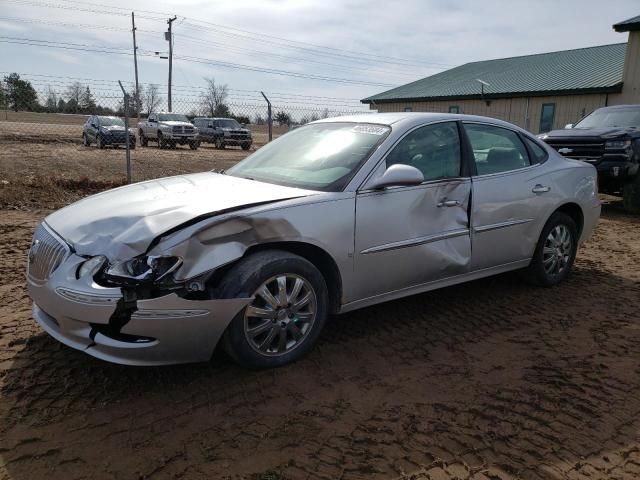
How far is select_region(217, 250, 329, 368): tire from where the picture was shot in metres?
2.92

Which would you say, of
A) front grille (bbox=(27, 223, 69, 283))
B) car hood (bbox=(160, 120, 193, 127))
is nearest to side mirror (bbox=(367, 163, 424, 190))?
front grille (bbox=(27, 223, 69, 283))

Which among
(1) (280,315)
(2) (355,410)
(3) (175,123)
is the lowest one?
(2) (355,410)

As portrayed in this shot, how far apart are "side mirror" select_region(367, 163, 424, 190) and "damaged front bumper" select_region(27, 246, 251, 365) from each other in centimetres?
119

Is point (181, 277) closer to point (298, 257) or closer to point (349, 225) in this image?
point (298, 257)

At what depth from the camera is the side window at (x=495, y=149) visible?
13.8ft

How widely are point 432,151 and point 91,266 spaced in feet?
8.29

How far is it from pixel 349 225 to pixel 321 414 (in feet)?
3.87

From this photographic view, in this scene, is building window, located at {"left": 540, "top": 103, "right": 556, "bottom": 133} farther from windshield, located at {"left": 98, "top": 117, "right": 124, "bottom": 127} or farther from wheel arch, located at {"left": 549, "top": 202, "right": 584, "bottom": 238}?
wheel arch, located at {"left": 549, "top": 202, "right": 584, "bottom": 238}

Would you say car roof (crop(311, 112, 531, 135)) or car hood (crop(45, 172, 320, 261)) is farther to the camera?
car roof (crop(311, 112, 531, 135))

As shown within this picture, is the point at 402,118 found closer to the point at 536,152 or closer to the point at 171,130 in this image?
the point at 536,152

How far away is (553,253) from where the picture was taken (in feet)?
15.8

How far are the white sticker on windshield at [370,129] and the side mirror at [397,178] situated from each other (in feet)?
1.57

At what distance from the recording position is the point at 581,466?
2.39 meters

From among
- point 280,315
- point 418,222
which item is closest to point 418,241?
point 418,222
